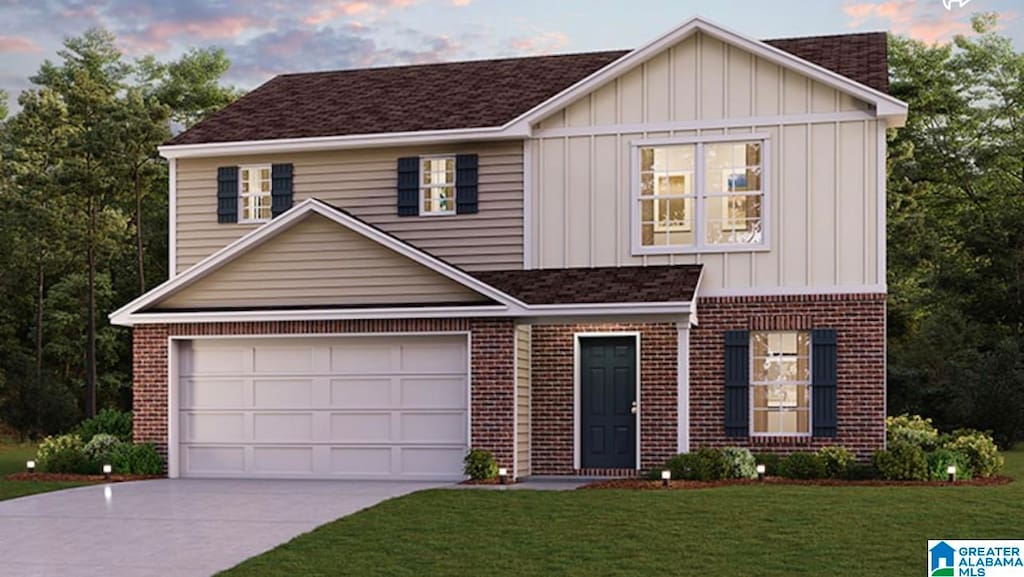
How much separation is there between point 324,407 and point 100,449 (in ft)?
12.9

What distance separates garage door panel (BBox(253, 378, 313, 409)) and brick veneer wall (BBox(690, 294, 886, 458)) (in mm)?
6355

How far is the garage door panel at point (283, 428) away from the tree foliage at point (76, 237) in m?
19.5

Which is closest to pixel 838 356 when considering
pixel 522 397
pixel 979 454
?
pixel 979 454

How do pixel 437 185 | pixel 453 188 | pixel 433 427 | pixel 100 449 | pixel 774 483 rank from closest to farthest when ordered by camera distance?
1. pixel 774 483
2. pixel 433 427
3. pixel 100 449
4. pixel 453 188
5. pixel 437 185

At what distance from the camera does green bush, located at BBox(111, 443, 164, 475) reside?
2198 centimetres

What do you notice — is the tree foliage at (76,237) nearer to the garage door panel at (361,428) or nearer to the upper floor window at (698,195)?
the garage door panel at (361,428)

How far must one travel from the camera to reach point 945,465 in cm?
1956

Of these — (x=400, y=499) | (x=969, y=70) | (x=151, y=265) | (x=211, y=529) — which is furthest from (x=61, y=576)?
(x=969, y=70)

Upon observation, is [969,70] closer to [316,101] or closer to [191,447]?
[316,101]

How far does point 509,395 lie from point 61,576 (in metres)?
9.30

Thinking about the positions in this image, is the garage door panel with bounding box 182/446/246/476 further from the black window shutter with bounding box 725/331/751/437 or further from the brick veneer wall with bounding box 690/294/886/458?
the black window shutter with bounding box 725/331/751/437

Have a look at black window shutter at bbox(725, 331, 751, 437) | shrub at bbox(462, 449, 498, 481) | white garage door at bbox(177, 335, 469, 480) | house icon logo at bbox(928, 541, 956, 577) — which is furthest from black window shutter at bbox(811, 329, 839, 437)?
house icon logo at bbox(928, 541, 956, 577)

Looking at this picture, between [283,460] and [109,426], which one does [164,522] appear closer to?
[283,460]

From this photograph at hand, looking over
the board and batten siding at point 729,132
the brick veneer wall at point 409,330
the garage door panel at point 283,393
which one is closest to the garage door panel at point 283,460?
the garage door panel at point 283,393
